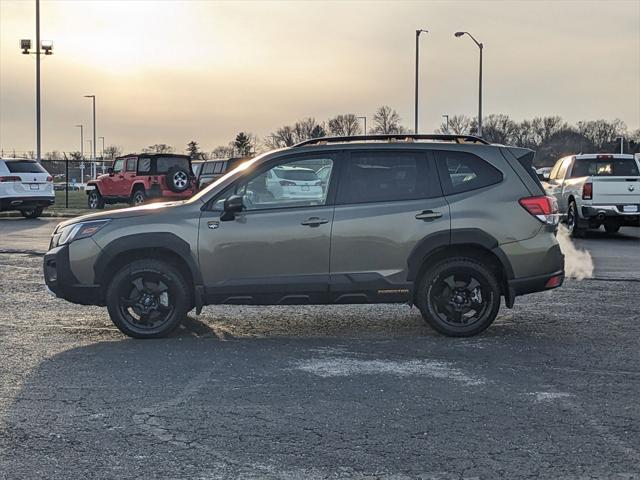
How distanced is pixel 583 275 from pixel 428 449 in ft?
26.1

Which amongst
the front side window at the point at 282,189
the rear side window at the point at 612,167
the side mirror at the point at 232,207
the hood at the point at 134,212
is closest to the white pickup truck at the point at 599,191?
the rear side window at the point at 612,167

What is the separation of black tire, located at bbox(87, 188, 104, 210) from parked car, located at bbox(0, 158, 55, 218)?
4.89 m

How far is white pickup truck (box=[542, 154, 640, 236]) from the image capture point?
17922 mm

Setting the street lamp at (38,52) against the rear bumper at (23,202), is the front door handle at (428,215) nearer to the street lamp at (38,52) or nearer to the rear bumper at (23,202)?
the rear bumper at (23,202)

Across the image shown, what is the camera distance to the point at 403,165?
7301 mm

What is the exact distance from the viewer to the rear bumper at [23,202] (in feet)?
76.9

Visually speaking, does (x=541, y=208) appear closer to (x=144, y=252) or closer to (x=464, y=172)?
(x=464, y=172)

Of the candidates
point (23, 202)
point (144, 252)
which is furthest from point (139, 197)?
point (144, 252)

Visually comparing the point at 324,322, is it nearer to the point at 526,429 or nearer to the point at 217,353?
the point at 217,353

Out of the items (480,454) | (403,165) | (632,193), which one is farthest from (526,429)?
(632,193)

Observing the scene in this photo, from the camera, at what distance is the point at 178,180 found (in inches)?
1010

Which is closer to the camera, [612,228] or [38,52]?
[612,228]

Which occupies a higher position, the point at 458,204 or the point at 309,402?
the point at 458,204

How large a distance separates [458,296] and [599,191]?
12.1 metres
